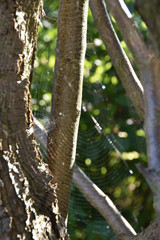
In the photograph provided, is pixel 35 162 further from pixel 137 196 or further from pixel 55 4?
pixel 137 196

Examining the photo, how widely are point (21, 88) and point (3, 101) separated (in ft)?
0.16

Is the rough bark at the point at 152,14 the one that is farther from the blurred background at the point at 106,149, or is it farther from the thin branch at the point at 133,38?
the blurred background at the point at 106,149

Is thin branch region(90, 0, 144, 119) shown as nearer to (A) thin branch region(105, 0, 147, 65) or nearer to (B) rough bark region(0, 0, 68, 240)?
(B) rough bark region(0, 0, 68, 240)

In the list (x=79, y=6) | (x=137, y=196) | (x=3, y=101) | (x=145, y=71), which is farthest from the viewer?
(x=137, y=196)

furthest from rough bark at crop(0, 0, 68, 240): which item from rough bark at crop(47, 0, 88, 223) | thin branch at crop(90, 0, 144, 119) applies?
thin branch at crop(90, 0, 144, 119)

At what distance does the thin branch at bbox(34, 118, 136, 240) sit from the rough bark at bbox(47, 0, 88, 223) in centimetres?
17

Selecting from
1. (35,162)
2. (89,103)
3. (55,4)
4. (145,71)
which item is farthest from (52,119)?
(89,103)

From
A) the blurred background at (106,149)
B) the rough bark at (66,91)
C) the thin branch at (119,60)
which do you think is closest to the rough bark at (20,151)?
the rough bark at (66,91)

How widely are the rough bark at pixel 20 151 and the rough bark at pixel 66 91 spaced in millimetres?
176

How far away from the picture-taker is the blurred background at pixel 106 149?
2.34 meters

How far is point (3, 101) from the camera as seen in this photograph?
0.81 meters

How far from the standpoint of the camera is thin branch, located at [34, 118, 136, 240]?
123cm

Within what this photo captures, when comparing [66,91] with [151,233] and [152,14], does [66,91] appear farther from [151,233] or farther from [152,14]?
[152,14]

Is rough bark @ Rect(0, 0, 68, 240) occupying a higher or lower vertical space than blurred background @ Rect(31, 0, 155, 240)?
higher
